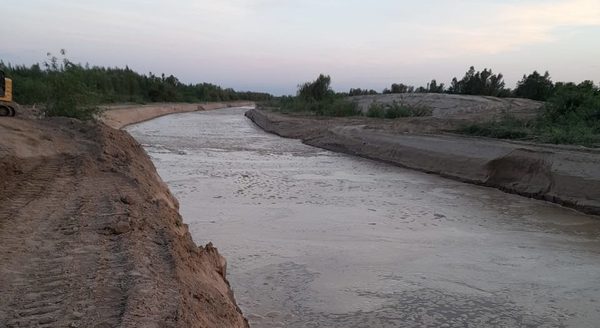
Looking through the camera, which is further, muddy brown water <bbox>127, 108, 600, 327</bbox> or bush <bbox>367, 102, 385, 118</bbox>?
bush <bbox>367, 102, 385, 118</bbox>

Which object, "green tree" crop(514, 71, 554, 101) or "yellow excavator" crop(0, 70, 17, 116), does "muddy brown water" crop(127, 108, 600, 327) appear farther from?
"green tree" crop(514, 71, 554, 101)

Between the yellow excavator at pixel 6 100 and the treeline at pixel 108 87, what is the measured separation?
183 centimetres

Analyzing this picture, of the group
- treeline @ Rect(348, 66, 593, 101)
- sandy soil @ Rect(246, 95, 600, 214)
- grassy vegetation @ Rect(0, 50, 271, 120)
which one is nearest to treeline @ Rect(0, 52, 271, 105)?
grassy vegetation @ Rect(0, 50, 271, 120)

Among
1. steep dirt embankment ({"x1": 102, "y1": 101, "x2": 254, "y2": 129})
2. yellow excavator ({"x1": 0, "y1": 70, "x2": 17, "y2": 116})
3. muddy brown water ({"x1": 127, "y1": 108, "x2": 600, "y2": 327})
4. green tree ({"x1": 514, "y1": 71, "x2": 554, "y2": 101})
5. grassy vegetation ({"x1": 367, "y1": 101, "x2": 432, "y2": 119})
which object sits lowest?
muddy brown water ({"x1": 127, "y1": 108, "x2": 600, "y2": 327})

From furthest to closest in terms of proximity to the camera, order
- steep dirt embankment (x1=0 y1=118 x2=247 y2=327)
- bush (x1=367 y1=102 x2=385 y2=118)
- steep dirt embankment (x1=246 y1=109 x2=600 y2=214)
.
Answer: bush (x1=367 y1=102 x2=385 y2=118), steep dirt embankment (x1=246 y1=109 x2=600 y2=214), steep dirt embankment (x1=0 y1=118 x2=247 y2=327)

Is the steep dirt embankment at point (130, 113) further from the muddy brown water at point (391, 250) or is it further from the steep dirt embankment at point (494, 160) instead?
the muddy brown water at point (391, 250)

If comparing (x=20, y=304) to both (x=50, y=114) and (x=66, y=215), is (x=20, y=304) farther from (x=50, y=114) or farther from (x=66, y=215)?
(x=50, y=114)

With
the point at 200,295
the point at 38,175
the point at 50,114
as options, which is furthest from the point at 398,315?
the point at 50,114

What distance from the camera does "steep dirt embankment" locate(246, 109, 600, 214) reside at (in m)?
11.9

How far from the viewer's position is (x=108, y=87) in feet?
183

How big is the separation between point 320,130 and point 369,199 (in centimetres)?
1554

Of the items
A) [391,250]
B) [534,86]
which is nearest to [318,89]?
[534,86]

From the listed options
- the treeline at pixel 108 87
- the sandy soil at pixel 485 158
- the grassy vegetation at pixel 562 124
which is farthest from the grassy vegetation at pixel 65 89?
the grassy vegetation at pixel 562 124

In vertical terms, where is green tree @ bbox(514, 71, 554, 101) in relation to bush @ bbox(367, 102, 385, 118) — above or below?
above
